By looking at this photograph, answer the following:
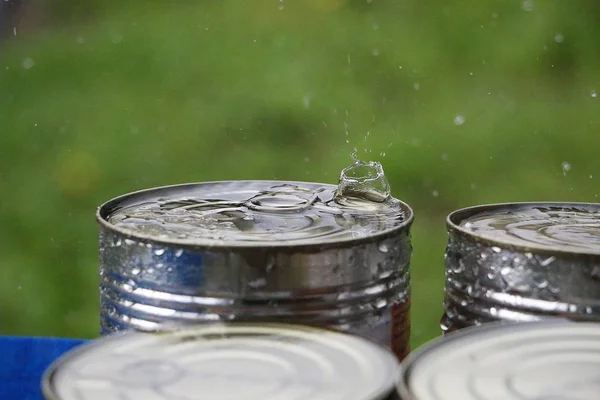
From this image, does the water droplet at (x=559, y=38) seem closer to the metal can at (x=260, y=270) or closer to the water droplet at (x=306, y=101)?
the water droplet at (x=306, y=101)

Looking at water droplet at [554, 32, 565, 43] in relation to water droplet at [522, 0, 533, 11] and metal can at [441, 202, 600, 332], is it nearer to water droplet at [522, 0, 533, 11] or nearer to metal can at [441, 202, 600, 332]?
water droplet at [522, 0, 533, 11]

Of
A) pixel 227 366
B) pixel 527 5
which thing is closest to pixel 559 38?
pixel 527 5

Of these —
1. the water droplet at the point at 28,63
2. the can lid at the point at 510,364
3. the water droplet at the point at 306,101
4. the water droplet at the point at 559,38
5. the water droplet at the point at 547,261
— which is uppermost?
the water droplet at the point at 559,38

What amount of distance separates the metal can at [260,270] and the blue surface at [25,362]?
424 millimetres

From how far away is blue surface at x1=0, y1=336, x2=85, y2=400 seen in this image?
159cm

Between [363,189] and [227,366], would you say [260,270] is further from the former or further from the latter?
[363,189]

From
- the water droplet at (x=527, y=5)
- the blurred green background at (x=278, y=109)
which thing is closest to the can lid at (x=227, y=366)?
the blurred green background at (x=278, y=109)

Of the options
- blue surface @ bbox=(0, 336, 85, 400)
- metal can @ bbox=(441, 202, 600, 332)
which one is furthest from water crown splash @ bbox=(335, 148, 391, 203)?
blue surface @ bbox=(0, 336, 85, 400)

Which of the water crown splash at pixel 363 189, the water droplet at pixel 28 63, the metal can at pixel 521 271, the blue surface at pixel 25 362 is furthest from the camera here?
the water droplet at pixel 28 63

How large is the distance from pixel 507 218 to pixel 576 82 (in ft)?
3.89

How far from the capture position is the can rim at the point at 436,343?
31.5 inches

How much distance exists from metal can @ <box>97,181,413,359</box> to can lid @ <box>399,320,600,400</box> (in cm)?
19

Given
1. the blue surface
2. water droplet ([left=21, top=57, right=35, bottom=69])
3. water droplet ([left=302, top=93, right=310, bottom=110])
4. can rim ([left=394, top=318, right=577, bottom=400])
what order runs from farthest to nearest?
water droplet ([left=21, top=57, right=35, bottom=69]) < water droplet ([left=302, top=93, right=310, bottom=110]) < the blue surface < can rim ([left=394, top=318, right=577, bottom=400])

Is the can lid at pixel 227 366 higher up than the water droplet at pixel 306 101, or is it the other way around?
the water droplet at pixel 306 101
